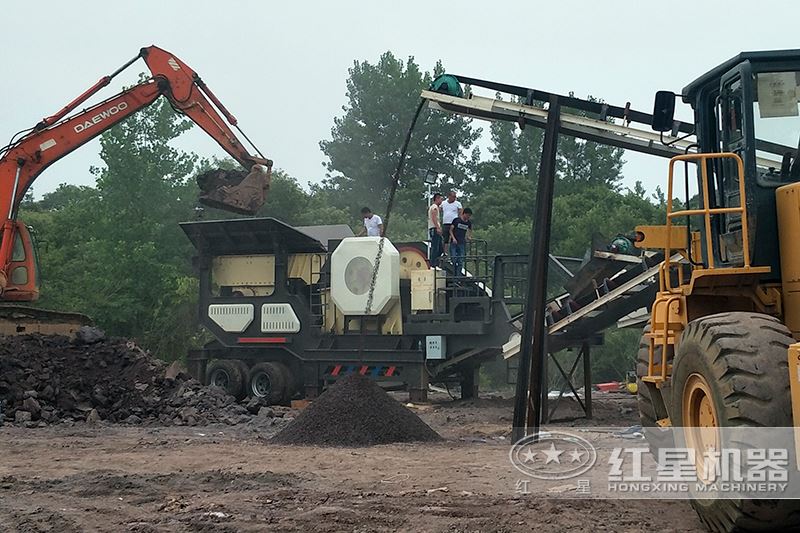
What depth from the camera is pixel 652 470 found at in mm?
8312

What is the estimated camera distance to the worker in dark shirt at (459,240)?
56.7 feet

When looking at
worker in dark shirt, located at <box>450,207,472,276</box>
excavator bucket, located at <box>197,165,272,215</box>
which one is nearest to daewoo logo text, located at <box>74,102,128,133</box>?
excavator bucket, located at <box>197,165,272,215</box>

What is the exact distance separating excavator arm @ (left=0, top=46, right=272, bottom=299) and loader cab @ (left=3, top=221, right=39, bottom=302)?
0.28 feet

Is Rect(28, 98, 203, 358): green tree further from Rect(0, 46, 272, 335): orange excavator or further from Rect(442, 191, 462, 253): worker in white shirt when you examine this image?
Rect(442, 191, 462, 253): worker in white shirt

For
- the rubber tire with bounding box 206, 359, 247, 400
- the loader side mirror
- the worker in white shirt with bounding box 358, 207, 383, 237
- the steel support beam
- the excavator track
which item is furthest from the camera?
the worker in white shirt with bounding box 358, 207, 383, 237

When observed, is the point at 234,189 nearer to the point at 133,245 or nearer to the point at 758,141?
the point at 133,245

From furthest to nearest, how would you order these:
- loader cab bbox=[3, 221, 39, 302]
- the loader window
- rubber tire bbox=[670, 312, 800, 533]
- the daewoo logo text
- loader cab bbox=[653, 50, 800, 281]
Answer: the daewoo logo text → loader cab bbox=[3, 221, 39, 302] → the loader window → loader cab bbox=[653, 50, 800, 281] → rubber tire bbox=[670, 312, 800, 533]

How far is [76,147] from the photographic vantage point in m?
18.1

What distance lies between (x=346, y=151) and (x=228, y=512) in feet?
156

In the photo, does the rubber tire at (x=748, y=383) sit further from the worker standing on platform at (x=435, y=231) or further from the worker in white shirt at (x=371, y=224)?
the worker in white shirt at (x=371, y=224)

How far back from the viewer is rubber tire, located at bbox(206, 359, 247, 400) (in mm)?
18484

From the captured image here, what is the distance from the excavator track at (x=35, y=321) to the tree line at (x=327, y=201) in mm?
9105

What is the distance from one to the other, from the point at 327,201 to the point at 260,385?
105 ft

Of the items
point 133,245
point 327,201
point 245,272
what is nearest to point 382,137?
Answer: point 327,201
